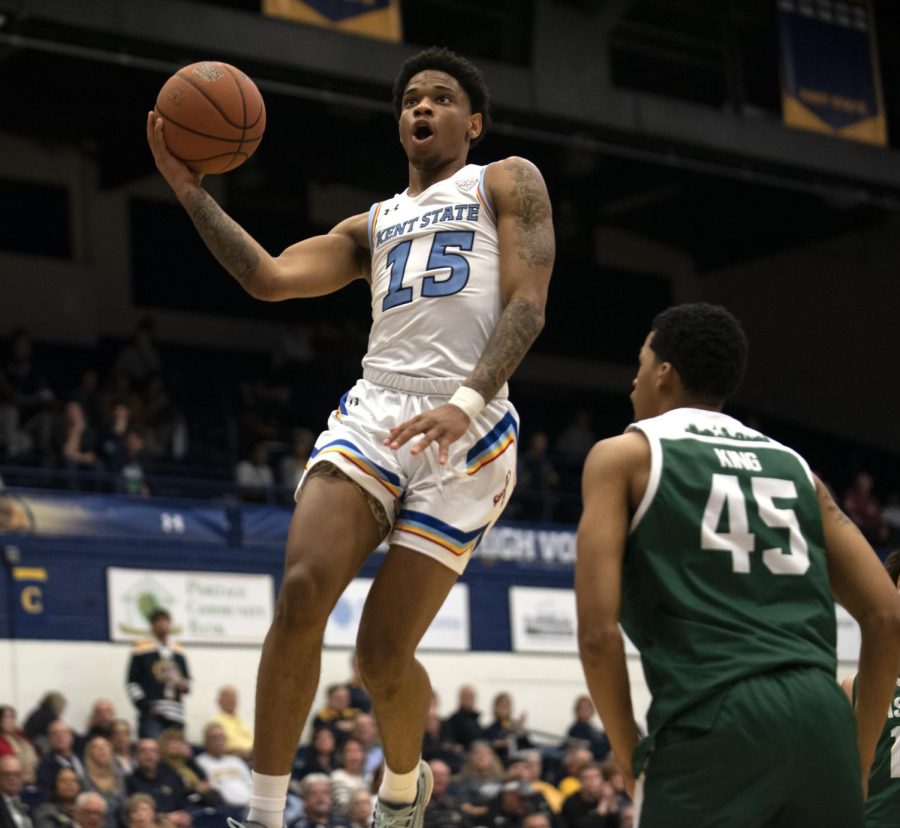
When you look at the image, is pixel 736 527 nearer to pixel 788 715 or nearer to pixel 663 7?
pixel 788 715

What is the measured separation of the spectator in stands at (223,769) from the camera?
41.9 feet

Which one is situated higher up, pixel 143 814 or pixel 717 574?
pixel 717 574

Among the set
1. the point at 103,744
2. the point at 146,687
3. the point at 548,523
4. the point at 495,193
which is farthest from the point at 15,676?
the point at 495,193

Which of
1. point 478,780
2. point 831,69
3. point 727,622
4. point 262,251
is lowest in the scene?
point 478,780

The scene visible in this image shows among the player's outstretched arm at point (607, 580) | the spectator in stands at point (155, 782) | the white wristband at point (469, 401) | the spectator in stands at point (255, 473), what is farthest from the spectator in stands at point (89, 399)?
the player's outstretched arm at point (607, 580)

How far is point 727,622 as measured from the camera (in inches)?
137

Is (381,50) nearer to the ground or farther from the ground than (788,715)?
farther from the ground

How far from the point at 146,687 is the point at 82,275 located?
9191mm

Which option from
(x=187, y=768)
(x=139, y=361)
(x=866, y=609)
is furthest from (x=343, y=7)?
(x=866, y=609)

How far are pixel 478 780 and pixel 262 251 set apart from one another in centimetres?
916

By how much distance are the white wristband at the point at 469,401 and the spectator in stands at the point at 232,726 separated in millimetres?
9159

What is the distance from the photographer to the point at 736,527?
3.54 m

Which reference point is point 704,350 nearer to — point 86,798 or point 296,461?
point 86,798

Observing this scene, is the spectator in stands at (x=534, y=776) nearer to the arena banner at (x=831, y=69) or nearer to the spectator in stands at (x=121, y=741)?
the spectator in stands at (x=121, y=741)
